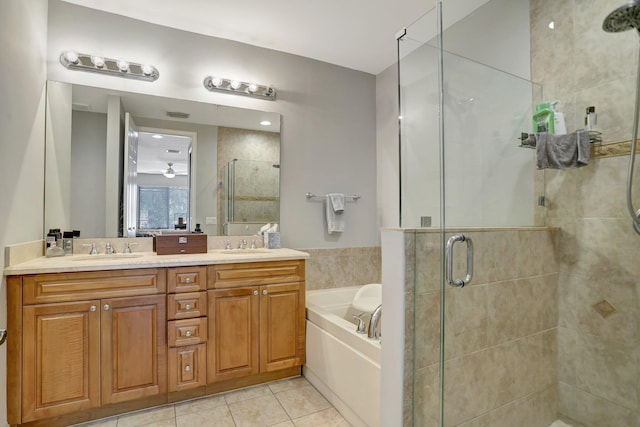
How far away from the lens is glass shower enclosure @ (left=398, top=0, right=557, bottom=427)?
1494 mm

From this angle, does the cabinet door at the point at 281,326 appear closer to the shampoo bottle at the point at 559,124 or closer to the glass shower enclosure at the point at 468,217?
the glass shower enclosure at the point at 468,217

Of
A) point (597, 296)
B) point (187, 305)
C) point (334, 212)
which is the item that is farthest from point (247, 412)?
point (597, 296)

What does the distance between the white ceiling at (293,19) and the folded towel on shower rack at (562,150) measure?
1.26 meters

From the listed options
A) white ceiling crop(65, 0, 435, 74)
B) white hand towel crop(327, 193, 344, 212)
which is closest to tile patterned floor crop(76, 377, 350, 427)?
white hand towel crop(327, 193, 344, 212)

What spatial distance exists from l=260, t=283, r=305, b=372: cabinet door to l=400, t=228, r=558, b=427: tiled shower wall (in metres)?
1.11

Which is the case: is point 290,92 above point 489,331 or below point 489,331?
above

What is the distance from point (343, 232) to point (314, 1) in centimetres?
189

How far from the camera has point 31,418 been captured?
5.66 ft

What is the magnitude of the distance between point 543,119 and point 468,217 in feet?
2.69

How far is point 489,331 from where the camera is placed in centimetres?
162

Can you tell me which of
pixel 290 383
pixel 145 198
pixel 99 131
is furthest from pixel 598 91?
pixel 99 131

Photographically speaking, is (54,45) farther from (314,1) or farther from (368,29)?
(368,29)

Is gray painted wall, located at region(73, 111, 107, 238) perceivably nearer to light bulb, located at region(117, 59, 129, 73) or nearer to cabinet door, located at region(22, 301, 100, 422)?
light bulb, located at region(117, 59, 129, 73)

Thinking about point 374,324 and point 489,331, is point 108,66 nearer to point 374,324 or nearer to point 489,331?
point 374,324
